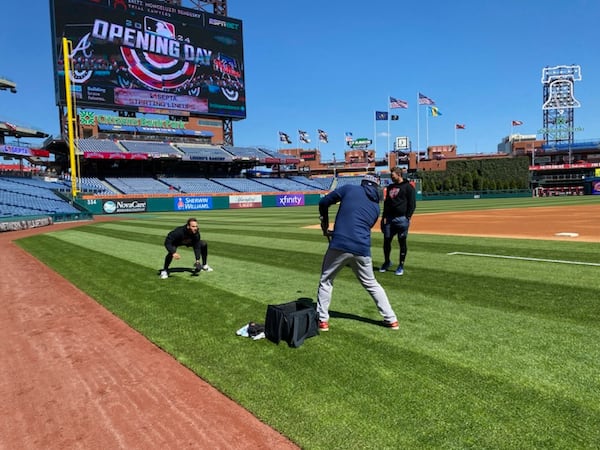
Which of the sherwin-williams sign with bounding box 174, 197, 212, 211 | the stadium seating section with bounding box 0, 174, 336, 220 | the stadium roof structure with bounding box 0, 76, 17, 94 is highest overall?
the stadium roof structure with bounding box 0, 76, 17, 94

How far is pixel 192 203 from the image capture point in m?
48.5

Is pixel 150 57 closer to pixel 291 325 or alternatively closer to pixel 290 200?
pixel 290 200

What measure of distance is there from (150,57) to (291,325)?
56044 millimetres

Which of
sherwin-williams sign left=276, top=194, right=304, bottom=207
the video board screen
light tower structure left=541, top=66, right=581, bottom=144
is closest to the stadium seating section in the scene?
sherwin-williams sign left=276, top=194, right=304, bottom=207

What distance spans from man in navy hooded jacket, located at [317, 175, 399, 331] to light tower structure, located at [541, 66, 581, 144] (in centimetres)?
11053

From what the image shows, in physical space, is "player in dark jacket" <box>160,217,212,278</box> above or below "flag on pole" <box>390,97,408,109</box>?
below

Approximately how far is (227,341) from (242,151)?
6284 centimetres

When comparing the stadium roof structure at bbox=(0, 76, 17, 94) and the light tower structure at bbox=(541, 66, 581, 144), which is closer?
the stadium roof structure at bbox=(0, 76, 17, 94)

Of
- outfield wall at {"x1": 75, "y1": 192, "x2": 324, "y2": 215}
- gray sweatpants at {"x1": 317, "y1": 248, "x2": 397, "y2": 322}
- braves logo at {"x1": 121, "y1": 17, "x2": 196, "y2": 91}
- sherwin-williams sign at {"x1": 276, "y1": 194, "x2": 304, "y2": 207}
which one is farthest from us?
sherwin-williams sign at {"x1": 276, "y1": 194, "x2": 304, "y2": 207}

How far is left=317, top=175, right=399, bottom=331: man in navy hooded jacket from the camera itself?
4574 millimetres

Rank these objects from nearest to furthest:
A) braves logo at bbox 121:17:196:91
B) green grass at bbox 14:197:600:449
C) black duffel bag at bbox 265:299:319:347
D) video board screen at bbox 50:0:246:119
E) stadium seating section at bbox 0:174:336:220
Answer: green grass at bbox 14:197:600:449, black duffel bag at bbox 265:299:319:347, stadium seating section at bbox 0:174:336:220, video board screen at bbox 50:0:246:119, braves logo at bbox 121:17:196:91

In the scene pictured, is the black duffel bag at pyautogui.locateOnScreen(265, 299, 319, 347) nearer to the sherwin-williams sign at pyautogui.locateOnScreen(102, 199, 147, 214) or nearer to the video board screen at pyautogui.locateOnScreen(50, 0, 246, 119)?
the sherwin-williams sign at pyautogui.locateOnScreen(102, 199, 147, 214)

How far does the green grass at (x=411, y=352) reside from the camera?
2.87 m

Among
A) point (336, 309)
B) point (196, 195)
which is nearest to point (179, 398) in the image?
point (336, 309)
